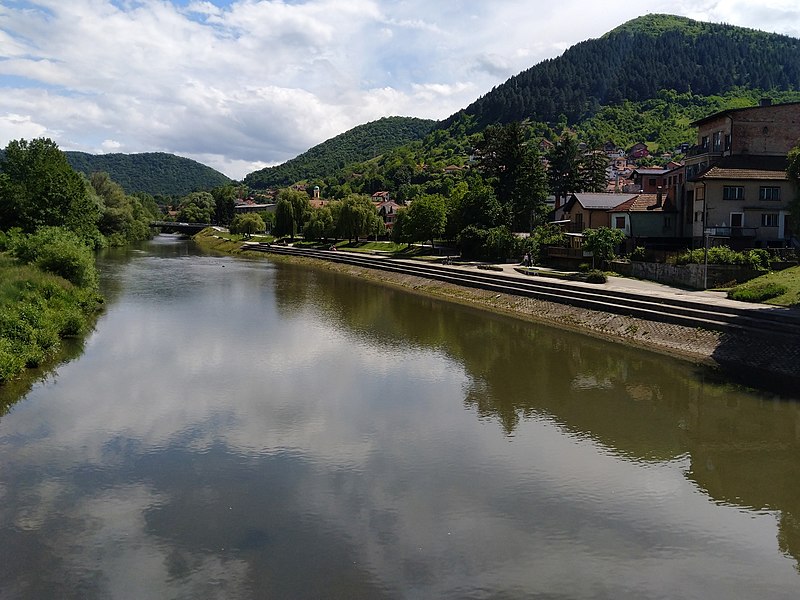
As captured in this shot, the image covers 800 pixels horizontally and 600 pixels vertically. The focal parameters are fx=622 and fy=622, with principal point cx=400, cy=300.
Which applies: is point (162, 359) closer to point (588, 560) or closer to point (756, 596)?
point (588, 560)

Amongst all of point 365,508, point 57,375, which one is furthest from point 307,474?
point 57,375

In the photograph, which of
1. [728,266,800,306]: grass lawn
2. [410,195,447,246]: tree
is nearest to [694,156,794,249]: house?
[728,266,800,306]: grass lawn

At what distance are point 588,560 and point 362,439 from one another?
7.00 meters

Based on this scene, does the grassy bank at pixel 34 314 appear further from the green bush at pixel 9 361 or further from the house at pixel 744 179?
the house at pixel 744 179

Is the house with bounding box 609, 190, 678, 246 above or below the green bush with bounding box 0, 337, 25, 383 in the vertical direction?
above

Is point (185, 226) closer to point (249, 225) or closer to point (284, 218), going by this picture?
point (249, 225)

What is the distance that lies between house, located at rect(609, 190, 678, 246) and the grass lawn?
14.6m

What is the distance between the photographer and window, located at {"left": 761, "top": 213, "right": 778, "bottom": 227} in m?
39.3

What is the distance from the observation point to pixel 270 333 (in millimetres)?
31328

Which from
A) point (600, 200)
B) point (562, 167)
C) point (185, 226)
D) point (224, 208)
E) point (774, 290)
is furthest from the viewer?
point (224, 208)

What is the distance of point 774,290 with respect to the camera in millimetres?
28688

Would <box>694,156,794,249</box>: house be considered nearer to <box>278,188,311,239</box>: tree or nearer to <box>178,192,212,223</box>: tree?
<box>278,188,311,239</box>: tree

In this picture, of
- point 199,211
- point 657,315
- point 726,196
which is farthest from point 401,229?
point 199,211

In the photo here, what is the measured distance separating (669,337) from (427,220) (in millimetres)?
39723
